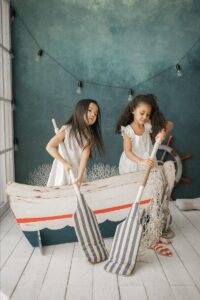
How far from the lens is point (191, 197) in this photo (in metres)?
3.96

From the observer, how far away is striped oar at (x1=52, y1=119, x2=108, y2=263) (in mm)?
2287

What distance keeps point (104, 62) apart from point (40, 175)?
1.39 m

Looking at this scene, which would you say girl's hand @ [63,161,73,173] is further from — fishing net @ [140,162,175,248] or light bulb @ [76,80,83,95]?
light bulb @ [76,80,83,95]

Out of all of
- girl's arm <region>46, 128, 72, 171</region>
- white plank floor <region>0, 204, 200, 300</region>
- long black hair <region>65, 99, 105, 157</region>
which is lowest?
white plank floor <region>0, 204, 200, 300</region>

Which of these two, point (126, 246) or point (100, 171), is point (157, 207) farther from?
point (100, 171)

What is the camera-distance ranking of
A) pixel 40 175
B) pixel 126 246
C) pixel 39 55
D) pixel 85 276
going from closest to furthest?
pixel 85 276 < pixel 126 246 < pixel 39 55 < pixel 40 175

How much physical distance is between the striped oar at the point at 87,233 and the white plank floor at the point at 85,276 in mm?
79

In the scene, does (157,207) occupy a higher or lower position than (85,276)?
higher

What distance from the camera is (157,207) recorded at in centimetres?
256

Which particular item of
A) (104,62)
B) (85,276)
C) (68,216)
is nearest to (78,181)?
(68,216)

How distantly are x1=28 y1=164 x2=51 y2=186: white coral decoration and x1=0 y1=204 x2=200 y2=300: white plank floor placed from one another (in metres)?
1.22

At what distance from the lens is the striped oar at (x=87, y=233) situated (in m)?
2.29

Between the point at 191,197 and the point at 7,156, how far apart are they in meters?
2.03

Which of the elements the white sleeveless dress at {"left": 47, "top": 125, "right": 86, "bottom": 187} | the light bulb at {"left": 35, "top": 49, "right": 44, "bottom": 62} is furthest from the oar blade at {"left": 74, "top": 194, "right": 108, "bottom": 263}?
the light bulb at {"left": 35, "top": 49, "right": 44, "bottom": 62}
